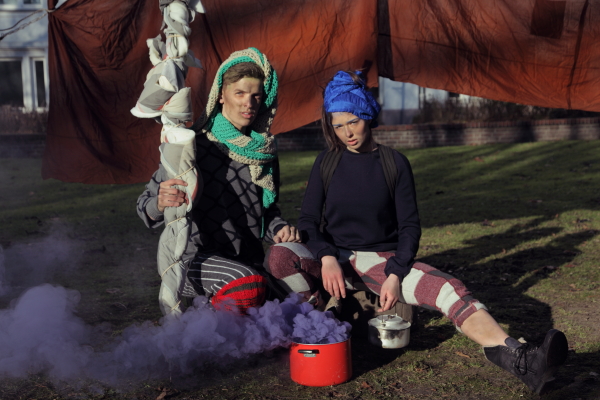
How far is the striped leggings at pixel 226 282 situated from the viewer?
10.8 feet

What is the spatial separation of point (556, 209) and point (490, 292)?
3.54 meters

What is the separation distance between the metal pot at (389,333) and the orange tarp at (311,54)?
182cm

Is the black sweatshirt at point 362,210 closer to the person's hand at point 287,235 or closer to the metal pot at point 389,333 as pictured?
the person's hand at point 287,235

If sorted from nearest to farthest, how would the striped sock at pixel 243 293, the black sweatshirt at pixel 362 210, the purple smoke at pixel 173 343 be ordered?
the purple smoke at pixel 173 343, the striped sock at pixel 243 293, the black sweatshirt at pixel 362 210

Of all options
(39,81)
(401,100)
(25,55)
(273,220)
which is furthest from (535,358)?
(39,81)

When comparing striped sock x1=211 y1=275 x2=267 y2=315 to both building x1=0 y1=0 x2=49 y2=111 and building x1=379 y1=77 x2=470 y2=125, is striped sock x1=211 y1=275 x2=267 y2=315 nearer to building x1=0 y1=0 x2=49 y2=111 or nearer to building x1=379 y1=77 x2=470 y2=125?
building x1=379 y1=77 x2=470 y2=125

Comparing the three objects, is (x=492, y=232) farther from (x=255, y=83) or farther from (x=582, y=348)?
(x=255, y=83)

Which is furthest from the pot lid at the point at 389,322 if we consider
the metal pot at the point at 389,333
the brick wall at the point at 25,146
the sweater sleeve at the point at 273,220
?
the brick wall at the point at 25,146

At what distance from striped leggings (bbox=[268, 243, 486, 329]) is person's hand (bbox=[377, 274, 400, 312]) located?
0.33 feet

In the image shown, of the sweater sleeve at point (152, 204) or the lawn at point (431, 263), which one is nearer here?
the lawn at point (431, 263)

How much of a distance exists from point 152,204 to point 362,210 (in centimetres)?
113

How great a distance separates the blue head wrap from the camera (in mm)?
3488

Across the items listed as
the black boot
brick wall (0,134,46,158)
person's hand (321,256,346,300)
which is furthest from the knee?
brick wall (0,134,46,158)

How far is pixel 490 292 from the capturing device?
4766mm
